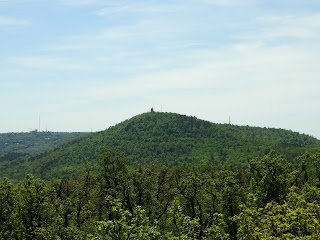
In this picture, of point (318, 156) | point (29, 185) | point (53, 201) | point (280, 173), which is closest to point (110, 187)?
point (53, 201)

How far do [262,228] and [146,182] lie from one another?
27690mm

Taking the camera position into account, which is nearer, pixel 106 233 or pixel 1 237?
pixel 106 233

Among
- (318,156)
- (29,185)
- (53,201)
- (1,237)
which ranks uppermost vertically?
(318,156)

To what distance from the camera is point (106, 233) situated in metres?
22.5

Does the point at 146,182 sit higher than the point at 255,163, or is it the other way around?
the point at 255,163

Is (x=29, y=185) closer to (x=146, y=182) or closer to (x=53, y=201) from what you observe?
(x=53, y=201)

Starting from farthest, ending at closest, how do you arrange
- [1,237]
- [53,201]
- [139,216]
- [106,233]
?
[53,201]
[1,237]
[139,216]
[106,233]

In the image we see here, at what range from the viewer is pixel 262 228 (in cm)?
2541

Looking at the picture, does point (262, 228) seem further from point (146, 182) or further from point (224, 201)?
point (146, 182)

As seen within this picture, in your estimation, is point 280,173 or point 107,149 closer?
point 280,173

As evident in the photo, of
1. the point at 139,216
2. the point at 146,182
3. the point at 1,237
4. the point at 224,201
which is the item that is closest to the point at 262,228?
the point at 139,216

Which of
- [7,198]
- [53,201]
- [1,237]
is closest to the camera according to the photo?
[1,237]

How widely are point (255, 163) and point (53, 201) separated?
3172 cm

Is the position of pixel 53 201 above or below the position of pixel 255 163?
below
